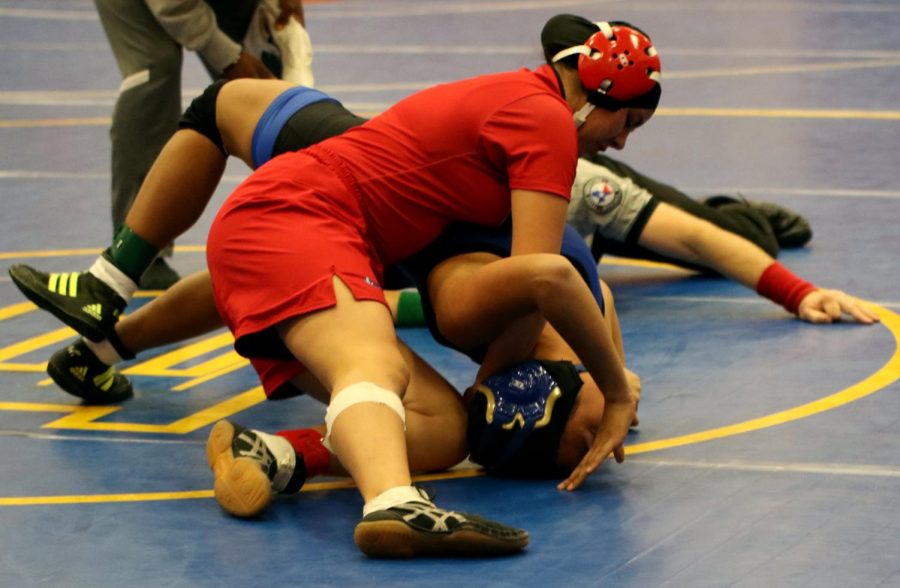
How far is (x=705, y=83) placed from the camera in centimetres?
1091

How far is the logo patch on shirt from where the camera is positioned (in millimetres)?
6270

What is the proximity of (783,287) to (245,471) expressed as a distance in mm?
2498

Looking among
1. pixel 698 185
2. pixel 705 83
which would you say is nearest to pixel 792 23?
pixel 705 83

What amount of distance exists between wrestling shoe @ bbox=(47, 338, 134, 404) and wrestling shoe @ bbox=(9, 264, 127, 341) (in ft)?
0.33

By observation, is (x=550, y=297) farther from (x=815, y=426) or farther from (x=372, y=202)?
(x=815, y=426)

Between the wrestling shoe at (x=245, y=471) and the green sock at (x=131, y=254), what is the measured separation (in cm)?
93

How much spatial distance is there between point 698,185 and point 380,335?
13.4 feet

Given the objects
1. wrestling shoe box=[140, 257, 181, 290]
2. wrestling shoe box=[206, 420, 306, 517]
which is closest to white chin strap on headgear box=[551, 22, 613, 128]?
wrestling shoe box=[206, 420, 306, 517]

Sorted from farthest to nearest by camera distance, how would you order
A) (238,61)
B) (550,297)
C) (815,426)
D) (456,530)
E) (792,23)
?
(792,23) < (238,61) < (815,426) < (550,297) < (456,530)

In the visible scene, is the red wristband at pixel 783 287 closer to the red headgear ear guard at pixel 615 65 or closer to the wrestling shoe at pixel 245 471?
the red headgear ear guard at pixel 615 65

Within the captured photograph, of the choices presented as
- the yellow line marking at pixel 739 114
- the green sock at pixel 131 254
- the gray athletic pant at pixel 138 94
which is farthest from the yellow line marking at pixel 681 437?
the yellow line marking at pixel 739 114

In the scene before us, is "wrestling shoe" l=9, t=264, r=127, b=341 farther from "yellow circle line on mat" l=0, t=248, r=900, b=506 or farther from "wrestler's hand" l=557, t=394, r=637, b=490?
"wrestler's hand" l=557, t=394, r=637, b=490

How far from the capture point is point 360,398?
404cm

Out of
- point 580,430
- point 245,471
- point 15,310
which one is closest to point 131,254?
point 245,471
